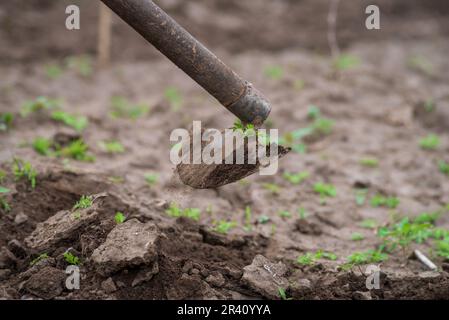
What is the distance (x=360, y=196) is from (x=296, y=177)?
0.57m

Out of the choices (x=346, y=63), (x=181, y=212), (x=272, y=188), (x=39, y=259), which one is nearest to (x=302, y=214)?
(x=272, y=188)

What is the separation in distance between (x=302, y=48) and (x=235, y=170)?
16.0ft

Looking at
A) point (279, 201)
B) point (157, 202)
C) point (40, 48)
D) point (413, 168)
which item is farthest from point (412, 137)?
point (40, 48)

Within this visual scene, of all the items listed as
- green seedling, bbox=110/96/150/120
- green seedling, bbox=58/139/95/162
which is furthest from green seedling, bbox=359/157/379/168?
green seedling, bbox=58/139/95/162

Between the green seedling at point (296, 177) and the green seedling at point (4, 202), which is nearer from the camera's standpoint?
the green seedling at point (4, 202)

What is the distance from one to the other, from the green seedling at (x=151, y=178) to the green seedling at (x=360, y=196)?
5.51ft

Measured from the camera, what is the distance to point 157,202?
154 inches

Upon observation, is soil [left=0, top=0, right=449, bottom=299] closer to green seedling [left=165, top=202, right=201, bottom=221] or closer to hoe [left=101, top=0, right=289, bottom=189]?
green seedling [left=165, top=202, right=201, bottom=221]

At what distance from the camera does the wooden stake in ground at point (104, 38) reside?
6594 mm

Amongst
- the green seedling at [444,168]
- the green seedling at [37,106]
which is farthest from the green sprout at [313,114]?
the green seedling at [37,106]

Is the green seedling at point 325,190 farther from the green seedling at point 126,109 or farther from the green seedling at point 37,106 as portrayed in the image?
the green seedling at point 37,106

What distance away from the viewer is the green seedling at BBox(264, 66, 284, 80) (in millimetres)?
6750

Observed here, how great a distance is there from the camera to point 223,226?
3.75 m
